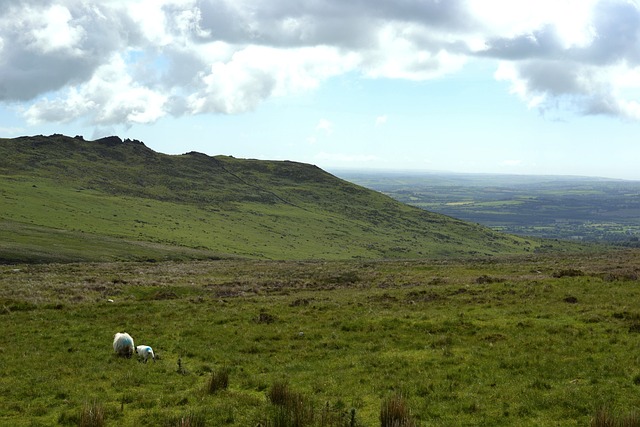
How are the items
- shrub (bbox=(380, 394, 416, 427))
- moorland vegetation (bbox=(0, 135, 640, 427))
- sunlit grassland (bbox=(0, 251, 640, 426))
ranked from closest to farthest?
1. shrub (bbox=(380, 394, 416, 427))
2. moorland vegetation (bbox=(0, 135, 640, 427))
3. sunlit grassland (bbox=(0, 251, 640, 426))

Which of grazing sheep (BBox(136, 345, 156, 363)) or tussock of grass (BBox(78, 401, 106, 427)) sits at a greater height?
tussock of grass (BBox(78, 401, 106, 427))

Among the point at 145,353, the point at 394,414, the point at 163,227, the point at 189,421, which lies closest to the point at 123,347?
the point at 145,353

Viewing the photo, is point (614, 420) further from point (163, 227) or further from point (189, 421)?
point (163, 227)

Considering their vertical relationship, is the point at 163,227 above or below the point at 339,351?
below

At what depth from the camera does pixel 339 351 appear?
2200 centimetres

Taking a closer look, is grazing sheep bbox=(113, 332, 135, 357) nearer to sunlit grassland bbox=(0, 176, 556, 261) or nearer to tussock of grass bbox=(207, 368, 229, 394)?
tussock of grass bbox=(207, 368, 229, 394)

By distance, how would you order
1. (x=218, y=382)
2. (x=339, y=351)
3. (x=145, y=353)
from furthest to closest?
1. (x=339, y=351)
2. (x=145, y=353)
3. (x=218, y=382)

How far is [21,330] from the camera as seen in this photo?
25.9m

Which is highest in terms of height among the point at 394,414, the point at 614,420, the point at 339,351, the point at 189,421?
the point at 614,420

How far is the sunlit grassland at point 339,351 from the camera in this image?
48.7 feet

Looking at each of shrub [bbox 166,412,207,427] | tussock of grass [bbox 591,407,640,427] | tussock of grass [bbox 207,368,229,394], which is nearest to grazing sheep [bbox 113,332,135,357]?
tussock of grass [bbox 207,368,229,394]

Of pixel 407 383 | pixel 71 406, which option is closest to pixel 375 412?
pixel 407 383

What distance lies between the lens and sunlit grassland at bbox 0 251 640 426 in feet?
48.7

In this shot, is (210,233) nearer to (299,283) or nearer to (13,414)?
(299,283)
